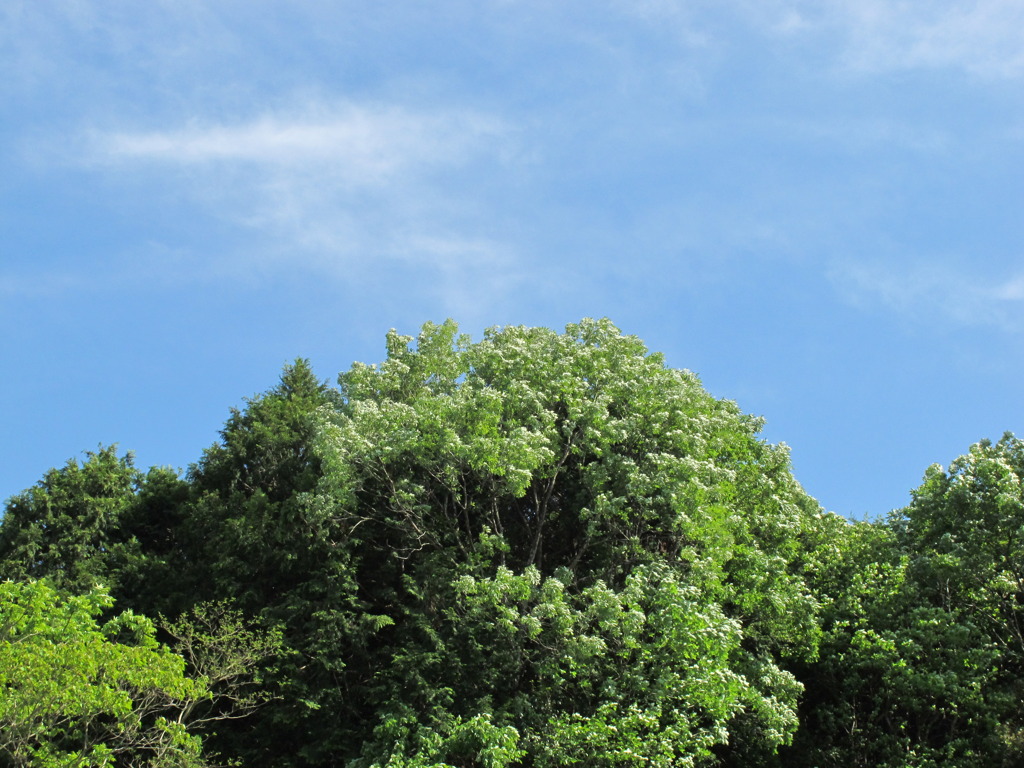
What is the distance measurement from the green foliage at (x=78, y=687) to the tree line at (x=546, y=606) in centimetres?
9

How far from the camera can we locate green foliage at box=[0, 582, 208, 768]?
831 inches

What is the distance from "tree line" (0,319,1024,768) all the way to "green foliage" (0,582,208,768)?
0.29 ft

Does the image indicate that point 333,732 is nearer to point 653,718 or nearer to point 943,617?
point 653,718

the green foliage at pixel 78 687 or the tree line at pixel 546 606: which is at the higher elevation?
the tree line at pixel 546 606

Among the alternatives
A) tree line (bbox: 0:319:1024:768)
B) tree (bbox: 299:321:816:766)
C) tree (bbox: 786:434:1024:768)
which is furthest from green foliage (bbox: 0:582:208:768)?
tree (bbox: 786:434:1024:768)

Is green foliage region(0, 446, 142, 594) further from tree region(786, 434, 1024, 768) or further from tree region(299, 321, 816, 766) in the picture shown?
tree region(786, 434, 1024, 768)

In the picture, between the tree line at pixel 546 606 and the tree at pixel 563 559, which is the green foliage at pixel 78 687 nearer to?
the tree line at pixel 546 606

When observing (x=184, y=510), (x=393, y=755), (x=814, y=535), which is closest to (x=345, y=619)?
(x=393, y=755)

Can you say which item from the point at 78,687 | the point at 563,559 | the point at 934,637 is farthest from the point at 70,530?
the point at 934,637

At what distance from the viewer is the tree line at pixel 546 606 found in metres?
22.6

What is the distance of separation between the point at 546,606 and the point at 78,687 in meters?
11.3

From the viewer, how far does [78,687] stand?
21047mm

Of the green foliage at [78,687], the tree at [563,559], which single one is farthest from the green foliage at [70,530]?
the tree at [563,559]

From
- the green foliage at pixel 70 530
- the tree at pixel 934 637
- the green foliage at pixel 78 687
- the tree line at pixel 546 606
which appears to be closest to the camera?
the green foliage at pixel 78 687
